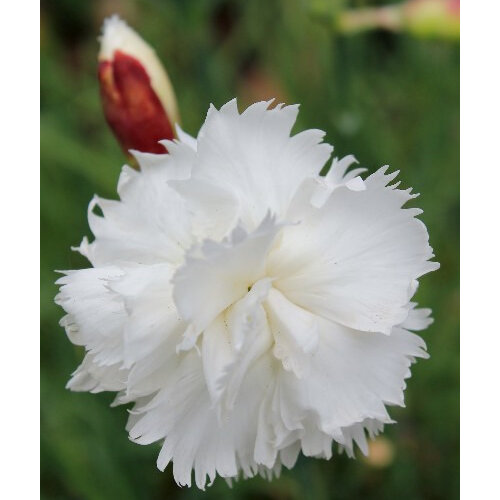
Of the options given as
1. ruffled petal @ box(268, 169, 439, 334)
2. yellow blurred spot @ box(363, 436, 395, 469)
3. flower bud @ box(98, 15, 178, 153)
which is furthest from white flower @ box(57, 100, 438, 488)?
yellow blurred spot @ box(363, 436, 395, 469)

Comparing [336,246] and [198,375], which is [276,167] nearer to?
[336,246]

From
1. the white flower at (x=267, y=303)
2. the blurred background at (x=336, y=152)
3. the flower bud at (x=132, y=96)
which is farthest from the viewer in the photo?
the blurred background at (x=336, y=152)

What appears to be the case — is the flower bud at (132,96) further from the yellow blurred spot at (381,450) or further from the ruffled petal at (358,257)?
the yellow blurred spot at (381,450)

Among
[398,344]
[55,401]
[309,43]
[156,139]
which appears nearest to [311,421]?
[398,344]

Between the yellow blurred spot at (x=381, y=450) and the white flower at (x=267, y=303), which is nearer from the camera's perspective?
the white flower at (x=267, y=303)

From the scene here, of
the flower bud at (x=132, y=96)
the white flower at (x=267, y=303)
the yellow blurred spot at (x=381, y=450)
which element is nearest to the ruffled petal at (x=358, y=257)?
the white flower at (x=267, y=303)

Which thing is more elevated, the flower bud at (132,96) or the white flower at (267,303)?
the flower bud at (132,96)

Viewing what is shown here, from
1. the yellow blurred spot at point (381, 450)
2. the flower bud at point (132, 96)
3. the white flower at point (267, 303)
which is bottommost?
the yellow blurred spot at point (381, 450)
